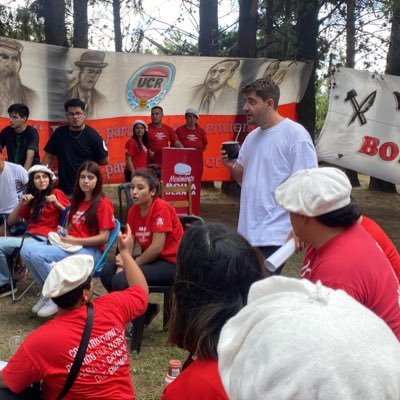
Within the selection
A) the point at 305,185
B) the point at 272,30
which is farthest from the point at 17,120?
the point at 272,30

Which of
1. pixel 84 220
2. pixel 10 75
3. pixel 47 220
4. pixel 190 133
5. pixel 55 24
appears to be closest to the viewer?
pixel 84 220

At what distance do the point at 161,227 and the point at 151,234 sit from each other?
0.12m

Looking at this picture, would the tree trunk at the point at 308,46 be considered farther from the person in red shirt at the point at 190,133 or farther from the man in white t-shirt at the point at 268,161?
the man in white t-shirt at the point at 268,161

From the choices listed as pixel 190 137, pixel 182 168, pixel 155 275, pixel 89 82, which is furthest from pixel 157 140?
pixel 155 275

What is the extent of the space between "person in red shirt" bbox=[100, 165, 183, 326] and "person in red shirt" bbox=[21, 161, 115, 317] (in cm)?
36

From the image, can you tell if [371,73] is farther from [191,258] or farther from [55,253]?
[191,258]

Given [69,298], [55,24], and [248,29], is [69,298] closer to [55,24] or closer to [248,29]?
[55,24]

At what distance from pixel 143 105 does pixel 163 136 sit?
2.52 feet

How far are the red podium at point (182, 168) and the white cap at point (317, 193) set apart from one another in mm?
5907

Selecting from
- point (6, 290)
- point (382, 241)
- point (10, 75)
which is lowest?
point (6, 290)

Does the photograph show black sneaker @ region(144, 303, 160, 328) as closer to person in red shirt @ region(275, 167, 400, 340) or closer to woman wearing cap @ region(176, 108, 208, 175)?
person in red shirt @ region(275, 167, 400, 340)

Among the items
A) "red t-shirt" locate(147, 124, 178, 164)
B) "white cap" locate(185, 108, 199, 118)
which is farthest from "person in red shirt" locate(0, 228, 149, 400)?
"white cap" locate(185, 108, 199, 118)

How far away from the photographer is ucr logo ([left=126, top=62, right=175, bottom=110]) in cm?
924

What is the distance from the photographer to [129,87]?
9.24m
